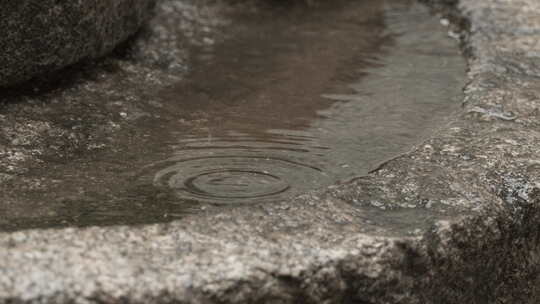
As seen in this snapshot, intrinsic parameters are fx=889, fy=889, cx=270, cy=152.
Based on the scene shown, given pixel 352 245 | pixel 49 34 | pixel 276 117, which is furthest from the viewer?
pixel 276 117

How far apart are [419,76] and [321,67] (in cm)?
40

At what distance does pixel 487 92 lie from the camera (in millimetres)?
3090

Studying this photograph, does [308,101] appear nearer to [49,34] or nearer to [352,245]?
[49,34]

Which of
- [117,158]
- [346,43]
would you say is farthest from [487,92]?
[117,158]

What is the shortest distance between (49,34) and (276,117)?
79 centimetres

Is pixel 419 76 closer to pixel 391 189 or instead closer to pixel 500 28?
pixel 500 28

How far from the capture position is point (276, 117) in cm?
303

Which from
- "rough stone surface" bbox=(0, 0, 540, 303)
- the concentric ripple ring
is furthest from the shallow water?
"rough stone surface" bbox=(0, 0, 540, 303)

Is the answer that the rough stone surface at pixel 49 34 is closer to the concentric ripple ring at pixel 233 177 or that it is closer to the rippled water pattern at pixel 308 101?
the rippled water pattern at pixel 308 101

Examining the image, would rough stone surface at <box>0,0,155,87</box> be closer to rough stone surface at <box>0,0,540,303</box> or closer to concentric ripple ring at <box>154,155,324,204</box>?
rough stone surface at <box>0,0,540,303</box>

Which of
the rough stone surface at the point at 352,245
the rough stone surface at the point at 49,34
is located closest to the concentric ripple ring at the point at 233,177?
the rough stone surface at the point at 352,245

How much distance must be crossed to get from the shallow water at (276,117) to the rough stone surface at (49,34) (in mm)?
336

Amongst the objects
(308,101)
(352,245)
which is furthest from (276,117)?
(352,245)

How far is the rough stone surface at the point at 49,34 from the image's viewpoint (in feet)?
8.97
